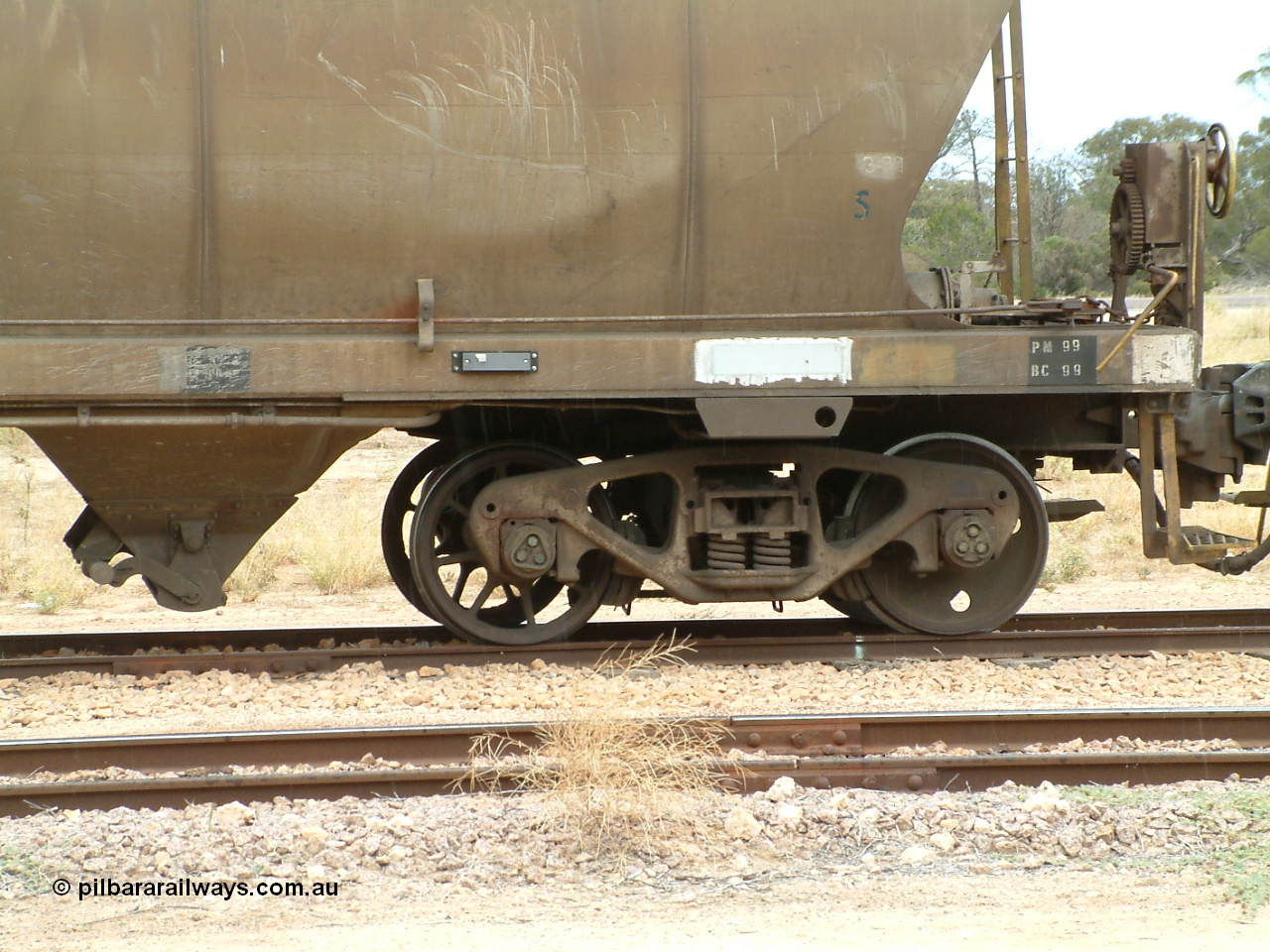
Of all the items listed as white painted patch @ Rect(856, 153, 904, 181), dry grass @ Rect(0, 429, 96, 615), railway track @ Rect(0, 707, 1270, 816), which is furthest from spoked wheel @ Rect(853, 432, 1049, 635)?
dry grass @ Rect(0, 429, 96, 615)

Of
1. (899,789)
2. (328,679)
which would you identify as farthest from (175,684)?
(899,789)

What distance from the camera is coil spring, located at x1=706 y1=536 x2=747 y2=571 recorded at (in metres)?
5.79

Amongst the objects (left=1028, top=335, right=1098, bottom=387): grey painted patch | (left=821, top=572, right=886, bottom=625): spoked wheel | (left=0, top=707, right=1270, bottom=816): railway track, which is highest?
(left=1028, top=335, right=1098, bottom=387): grey painted patch

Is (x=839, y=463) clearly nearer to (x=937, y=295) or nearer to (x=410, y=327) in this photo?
(x=937, y=295)

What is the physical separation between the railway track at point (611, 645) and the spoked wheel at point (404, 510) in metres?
0.28

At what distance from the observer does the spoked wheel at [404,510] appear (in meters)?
6.35

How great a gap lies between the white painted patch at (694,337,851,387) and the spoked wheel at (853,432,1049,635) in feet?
2.72

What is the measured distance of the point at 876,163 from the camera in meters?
5.41

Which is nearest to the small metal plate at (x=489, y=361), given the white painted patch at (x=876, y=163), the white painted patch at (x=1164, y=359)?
the white painted patch at (x=876, y=163)

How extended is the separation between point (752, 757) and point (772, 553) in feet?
5.62

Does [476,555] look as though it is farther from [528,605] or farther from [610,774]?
[610,774]

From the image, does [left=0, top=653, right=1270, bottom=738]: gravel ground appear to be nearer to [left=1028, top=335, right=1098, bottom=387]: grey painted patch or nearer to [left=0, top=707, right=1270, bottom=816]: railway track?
[left=0, top=707, right=1270, bottom=816]: railway track

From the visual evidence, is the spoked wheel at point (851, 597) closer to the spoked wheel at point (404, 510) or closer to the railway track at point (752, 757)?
the railway track at point (752, 757)

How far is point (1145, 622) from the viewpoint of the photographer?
6.70 meters
